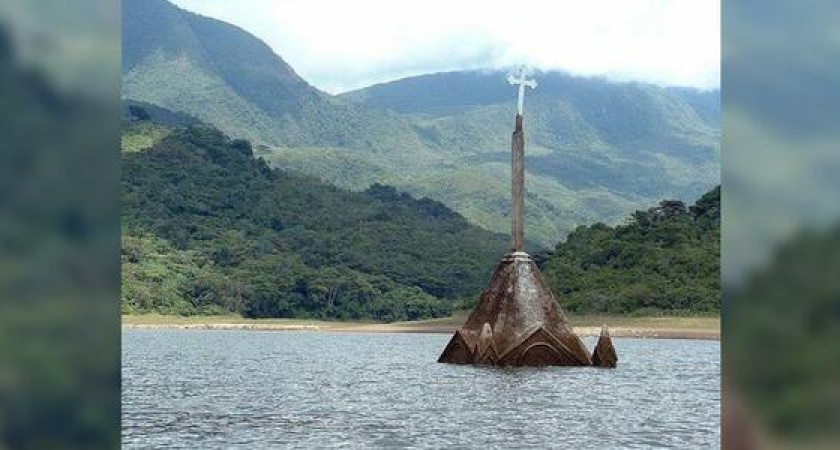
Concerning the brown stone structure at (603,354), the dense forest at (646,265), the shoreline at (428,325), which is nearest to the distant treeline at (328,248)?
the dense forest at (646,265)

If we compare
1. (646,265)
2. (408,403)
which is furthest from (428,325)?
(408,403)

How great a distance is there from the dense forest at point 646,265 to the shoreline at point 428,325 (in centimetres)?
121

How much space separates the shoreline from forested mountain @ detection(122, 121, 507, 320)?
4.42 ft

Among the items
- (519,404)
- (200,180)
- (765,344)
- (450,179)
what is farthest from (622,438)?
(450,179)

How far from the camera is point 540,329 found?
5053 cm

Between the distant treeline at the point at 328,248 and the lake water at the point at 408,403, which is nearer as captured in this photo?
the lake water at the point at 408,403

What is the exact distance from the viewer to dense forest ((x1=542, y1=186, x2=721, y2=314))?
114562mm

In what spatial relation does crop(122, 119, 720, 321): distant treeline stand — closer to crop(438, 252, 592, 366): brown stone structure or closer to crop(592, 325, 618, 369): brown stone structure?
crop(592, 325, 618, 369): brown stone structure

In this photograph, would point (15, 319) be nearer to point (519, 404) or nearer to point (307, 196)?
point (519, 404)

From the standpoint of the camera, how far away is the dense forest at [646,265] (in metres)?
115

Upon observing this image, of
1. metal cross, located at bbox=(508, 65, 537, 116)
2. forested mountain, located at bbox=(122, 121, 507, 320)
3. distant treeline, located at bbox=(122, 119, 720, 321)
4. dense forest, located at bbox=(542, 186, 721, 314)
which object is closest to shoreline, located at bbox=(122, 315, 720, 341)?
distant treeline, located at bbox=(122, 119, 720, 321)

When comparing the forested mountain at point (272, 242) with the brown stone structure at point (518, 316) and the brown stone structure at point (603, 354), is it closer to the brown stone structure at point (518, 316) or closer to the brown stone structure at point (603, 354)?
the brown stone structure at point (603, 354)

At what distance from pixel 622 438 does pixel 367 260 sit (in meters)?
113

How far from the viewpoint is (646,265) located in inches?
4619
